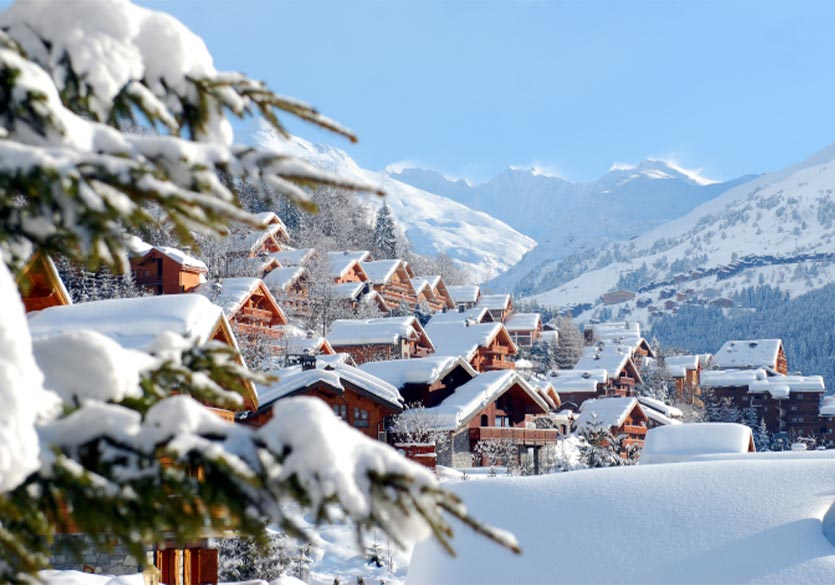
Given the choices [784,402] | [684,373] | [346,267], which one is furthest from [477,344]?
[784,402]

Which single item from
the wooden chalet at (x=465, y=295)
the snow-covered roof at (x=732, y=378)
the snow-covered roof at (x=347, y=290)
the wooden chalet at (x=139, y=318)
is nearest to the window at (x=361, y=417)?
the wooden chalet at (x=139, y=318)

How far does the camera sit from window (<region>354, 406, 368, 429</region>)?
37656 mm

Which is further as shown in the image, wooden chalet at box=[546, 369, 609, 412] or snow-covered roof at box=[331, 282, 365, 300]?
wooden chalet at box=[546, 369, 609, 412]

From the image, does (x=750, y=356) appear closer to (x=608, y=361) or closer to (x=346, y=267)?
(x=608, y=361)

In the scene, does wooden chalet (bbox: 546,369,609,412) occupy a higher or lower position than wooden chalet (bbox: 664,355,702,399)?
higher

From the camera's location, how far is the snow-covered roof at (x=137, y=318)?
58.2 feet

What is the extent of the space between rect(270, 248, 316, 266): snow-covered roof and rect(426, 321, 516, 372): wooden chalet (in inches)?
352

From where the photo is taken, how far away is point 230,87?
4.01 m

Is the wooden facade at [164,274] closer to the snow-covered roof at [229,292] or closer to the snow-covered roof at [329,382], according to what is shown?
the snow-covered roof at [229,292]

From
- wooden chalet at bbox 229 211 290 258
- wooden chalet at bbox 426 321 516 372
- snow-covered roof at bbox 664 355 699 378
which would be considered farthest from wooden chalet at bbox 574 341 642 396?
wooden chalet at bbox 229 211 290 258

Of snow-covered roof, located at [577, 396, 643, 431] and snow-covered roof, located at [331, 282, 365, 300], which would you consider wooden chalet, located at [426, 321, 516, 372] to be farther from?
snow-covered roof, located at [577, 396, 643, 431]

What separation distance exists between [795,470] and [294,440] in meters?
10.9

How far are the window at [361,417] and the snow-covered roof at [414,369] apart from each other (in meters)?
4.71

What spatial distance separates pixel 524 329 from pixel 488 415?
153 ft
